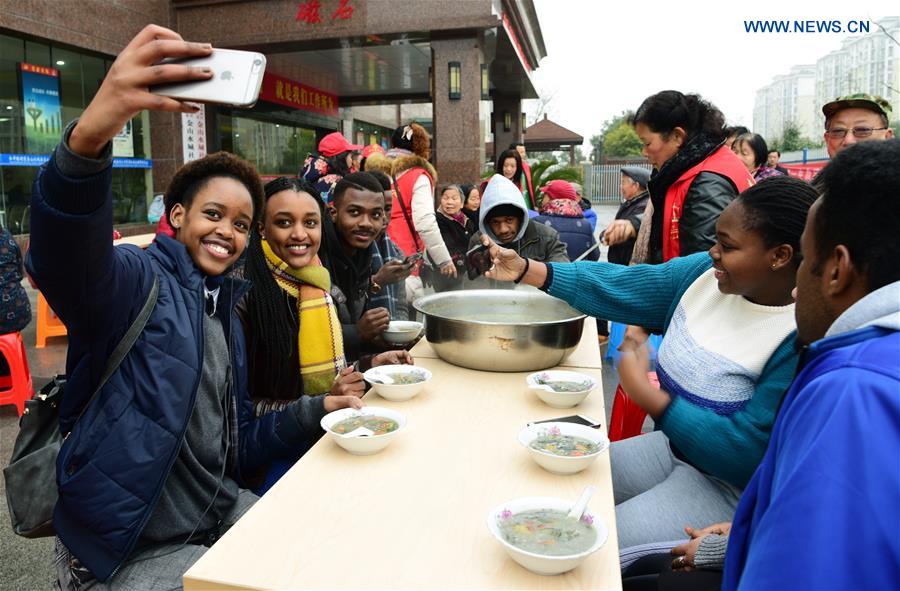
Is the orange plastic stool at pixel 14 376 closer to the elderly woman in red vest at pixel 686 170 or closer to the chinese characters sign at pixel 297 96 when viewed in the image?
the elderly woman in red vest at pixel 686 170

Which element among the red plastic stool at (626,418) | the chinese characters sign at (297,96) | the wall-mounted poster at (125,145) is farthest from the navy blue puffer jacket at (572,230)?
the chinese characters sign at (297,96)

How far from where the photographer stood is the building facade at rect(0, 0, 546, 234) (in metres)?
8.82

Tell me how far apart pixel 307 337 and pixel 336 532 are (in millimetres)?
1104

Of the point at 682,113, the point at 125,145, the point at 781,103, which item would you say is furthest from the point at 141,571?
the point at 781,103

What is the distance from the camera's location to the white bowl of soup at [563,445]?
1535 millimetres

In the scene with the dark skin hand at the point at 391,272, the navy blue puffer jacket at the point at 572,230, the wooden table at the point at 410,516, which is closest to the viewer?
the wooden table at the point at 410,516

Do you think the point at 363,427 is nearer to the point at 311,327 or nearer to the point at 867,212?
the point at 311,327

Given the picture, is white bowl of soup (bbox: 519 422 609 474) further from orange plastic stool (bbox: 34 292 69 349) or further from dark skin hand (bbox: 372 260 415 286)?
orange plastic stool (bbox: 34 292 69 349)

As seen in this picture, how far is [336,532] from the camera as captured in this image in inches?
52.2

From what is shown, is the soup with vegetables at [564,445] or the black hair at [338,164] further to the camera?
the black hair at [338,164]

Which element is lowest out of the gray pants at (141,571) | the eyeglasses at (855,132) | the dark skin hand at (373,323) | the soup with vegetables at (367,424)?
the gray pants at (141,571)

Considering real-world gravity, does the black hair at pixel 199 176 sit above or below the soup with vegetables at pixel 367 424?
above

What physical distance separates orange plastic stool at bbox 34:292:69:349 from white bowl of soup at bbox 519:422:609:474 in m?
5.45

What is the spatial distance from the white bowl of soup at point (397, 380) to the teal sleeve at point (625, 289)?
2.24ft
